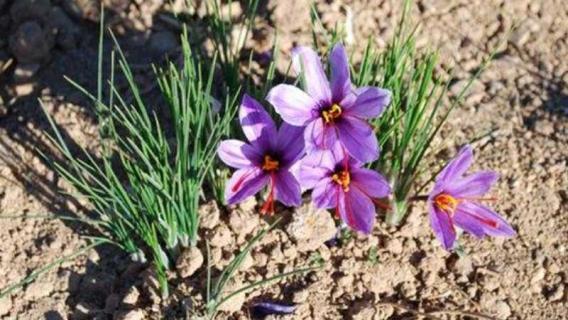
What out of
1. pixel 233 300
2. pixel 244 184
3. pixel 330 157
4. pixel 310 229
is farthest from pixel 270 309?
pixel 330 157

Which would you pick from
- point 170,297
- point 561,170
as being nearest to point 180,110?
point 170,297

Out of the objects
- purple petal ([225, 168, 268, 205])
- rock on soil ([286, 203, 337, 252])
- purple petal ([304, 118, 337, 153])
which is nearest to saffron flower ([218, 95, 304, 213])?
purple petal ([225, 168, 268, 205])

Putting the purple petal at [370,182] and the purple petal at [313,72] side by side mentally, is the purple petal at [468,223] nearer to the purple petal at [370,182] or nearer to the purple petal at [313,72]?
the purple petal at [370,182]

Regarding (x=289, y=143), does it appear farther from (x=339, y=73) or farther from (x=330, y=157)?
(x=339, y=73)

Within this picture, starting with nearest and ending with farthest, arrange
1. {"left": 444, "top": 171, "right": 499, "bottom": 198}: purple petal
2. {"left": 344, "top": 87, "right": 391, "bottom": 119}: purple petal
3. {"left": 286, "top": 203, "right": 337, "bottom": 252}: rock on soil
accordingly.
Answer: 1. {"left": 344, "top": 87, "right": 391, "bottom": 119}: purple petal
2. {"left": 444, "top": 171, "right": 499, "bottom": 198}: purple petal
3. {"left": 286, "top": 203, "right": 337, "bottom": 252}: rock on soil

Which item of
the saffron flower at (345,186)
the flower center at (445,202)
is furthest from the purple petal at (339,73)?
the flower center at (445,202)

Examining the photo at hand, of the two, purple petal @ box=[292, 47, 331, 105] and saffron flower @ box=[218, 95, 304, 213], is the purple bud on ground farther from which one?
purple petal @ box=[292, 47, 331, 105]
